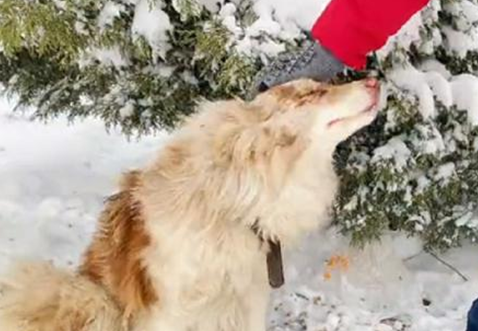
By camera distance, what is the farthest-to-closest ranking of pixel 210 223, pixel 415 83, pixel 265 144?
1. pixel 415 83
2. pixel 210 223
3. pixel 265 144

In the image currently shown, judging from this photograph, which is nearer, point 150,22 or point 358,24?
point 358,24

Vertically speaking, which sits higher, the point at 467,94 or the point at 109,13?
the point at 467,94

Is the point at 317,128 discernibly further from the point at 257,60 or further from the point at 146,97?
the point at 146,97

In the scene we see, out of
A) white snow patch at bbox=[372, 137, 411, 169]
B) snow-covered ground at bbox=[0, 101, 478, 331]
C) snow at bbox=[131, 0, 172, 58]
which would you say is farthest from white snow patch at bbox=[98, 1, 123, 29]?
white snow patch at bbox=[372, 137, 411, 169]

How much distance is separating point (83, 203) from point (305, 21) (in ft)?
5.52

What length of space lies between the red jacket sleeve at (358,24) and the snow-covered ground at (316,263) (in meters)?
1.61

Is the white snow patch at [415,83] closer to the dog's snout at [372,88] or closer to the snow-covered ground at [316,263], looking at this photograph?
the dog's snout at [372,88]

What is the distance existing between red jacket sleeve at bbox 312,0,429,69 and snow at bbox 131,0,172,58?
3.37 feet

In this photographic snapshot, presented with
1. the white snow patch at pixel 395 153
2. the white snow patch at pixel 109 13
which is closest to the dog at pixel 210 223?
the white snow patch at pixel 395 153

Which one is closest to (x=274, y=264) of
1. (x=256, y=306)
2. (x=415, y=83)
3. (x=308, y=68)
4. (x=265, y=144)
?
(x=256, y=306)

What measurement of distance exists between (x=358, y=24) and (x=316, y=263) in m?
1.90

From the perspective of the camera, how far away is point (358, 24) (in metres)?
2.66

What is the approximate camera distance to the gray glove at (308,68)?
2867mm

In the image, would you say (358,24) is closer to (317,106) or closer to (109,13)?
(317,106)
